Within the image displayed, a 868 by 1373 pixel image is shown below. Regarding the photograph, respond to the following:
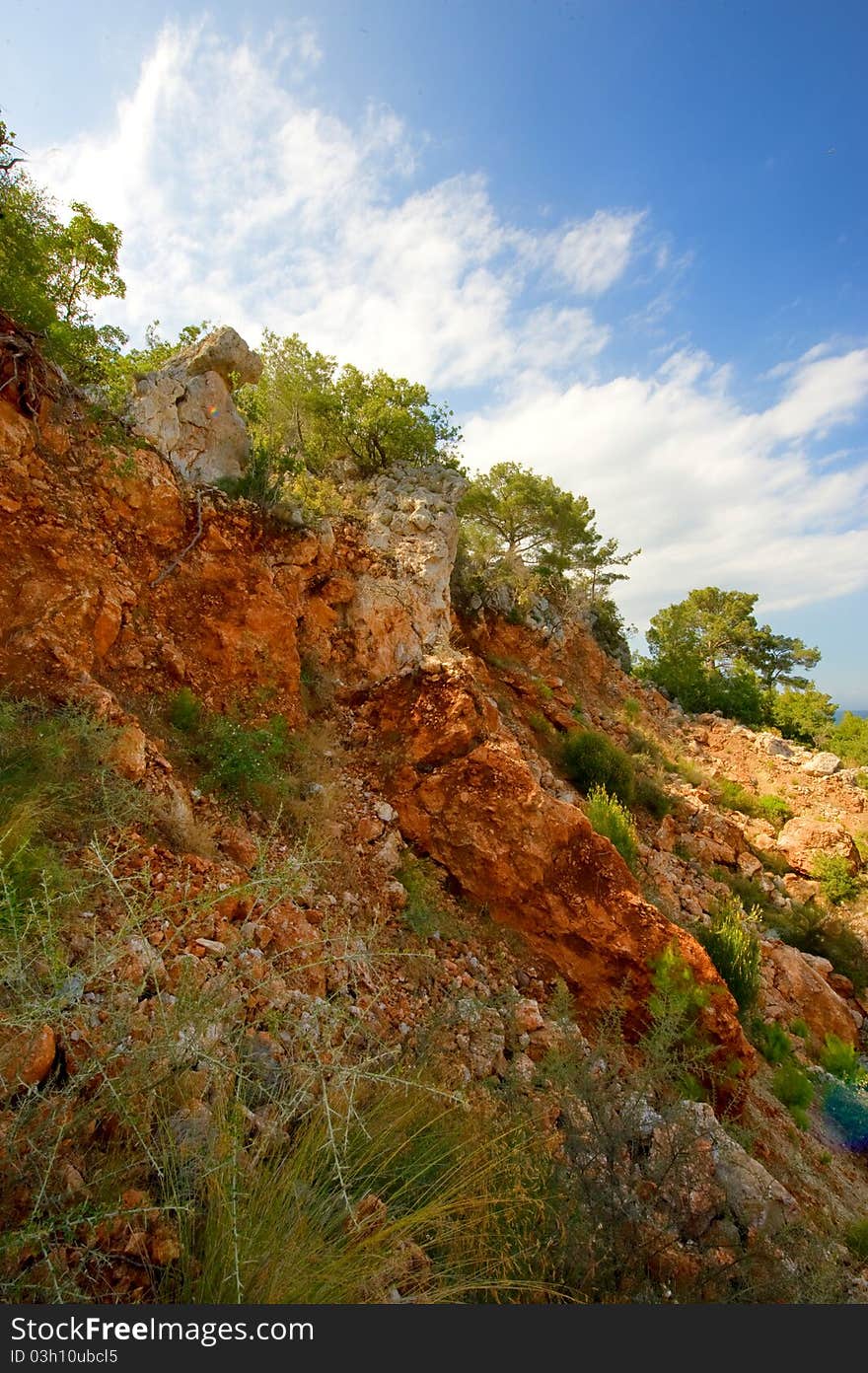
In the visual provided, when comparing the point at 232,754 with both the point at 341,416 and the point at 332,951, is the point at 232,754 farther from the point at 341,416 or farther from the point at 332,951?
the point at 341,416

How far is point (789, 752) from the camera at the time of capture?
15344mm

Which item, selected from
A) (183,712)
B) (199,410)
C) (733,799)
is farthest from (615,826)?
(199,410)

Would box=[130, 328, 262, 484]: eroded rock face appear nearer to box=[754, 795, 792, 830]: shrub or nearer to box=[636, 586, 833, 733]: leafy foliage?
box=[754, 795, 792, 830]: shrub

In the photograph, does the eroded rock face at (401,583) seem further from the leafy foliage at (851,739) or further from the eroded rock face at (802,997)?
the leafy foliage at (851,739)

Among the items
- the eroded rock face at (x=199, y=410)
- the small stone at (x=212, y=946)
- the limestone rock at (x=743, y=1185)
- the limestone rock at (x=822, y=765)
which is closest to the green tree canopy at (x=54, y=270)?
the eroded rock face at (x=199, y=410)

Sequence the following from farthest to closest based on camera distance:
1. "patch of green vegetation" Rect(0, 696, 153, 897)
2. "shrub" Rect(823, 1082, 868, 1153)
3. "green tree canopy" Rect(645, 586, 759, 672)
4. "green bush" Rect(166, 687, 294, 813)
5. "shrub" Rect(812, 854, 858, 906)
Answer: "green tree canopy" Rect(645, 586, 759, 672)
"shrub" Rect(812, 854, 858, 906)
"shrub" Rect(823, 1082, 868, 1153)
"green bush" Rect(166, 687, 294, 813)
"patch of green vegetation" Rect(0, 696, 153, 897)

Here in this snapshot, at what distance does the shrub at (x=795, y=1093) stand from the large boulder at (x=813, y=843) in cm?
588

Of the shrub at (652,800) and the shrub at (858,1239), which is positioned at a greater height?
the shrub at (652,800)

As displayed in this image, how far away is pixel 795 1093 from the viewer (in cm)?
519

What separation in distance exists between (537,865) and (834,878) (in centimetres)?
796

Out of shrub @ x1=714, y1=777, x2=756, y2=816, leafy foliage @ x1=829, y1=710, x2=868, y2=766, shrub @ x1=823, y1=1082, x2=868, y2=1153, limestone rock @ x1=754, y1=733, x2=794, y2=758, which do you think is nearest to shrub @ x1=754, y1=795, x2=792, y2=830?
shrub @ x1=714, y1=777, x2=756, y2=816

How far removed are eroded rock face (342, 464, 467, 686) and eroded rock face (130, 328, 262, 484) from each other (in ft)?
6.85

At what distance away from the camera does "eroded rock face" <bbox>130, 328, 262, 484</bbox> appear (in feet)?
19.6

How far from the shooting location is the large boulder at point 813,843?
10219mm
